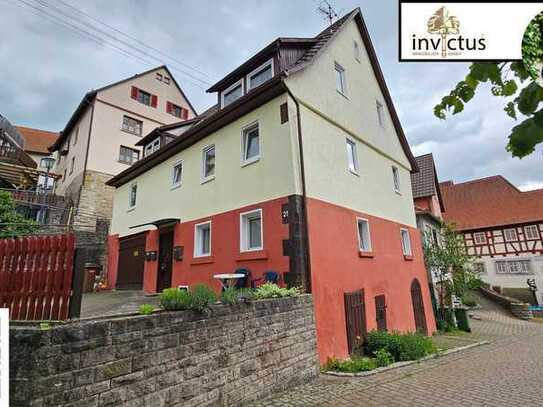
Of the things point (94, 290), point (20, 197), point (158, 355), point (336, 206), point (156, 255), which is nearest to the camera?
point (158, 355)

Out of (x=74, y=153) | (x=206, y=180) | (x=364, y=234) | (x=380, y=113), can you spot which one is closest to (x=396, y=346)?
(x=364, y=234)

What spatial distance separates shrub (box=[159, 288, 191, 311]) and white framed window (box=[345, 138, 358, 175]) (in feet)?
26.7

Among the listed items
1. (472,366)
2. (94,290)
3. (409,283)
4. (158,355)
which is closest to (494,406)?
(472,366)

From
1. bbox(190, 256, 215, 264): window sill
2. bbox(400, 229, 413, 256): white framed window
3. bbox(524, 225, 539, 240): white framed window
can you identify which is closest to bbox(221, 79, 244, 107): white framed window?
bbox(190, 256, 215, 264): window sill

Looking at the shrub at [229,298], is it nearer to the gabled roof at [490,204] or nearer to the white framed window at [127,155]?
the white framed window at [127,155]

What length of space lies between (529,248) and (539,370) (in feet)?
80.4

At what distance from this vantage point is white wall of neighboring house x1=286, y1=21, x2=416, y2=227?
9.57m

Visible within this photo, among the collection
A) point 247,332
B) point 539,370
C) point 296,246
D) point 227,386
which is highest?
point 296,246

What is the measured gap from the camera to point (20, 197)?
2100 cm

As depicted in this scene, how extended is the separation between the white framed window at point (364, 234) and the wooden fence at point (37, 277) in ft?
29.2

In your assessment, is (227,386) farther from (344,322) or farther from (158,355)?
(344,322)

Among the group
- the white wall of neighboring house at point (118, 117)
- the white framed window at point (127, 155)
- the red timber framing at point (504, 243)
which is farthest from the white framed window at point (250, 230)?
the red timber framing at point (504, 243)

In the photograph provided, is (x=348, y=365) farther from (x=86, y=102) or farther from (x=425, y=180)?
(x=86, y=102)

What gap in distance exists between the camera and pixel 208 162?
11484 millimetres
